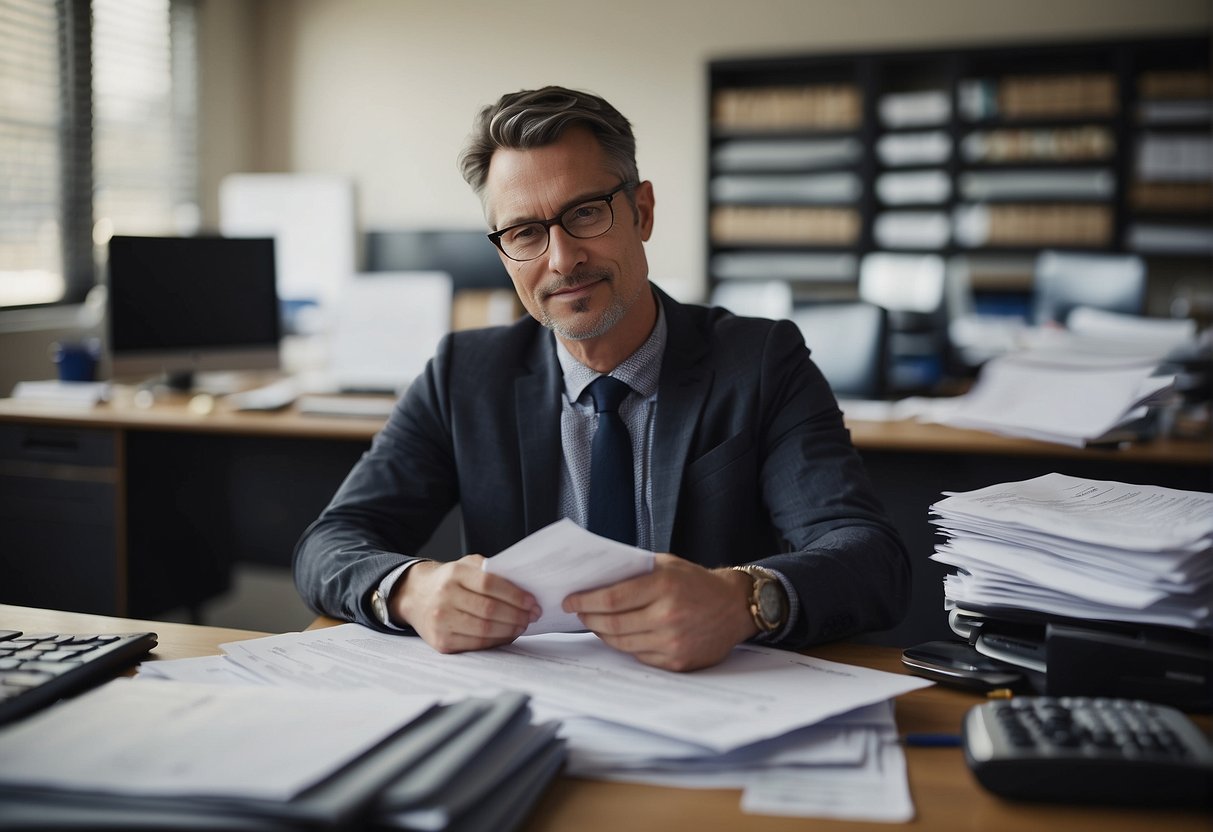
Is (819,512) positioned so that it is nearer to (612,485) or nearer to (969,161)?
(612,485)

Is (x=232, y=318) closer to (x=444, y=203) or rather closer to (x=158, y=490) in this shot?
(x=158, y=490)

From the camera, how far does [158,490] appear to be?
287 cm

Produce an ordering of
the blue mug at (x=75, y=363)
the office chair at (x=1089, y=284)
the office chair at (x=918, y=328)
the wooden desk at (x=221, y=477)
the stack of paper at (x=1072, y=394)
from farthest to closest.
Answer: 1. the office chair at (x=1089, y=284)
2. the office chair at (x=918, y=328)
3. the blue mug at (x=75, y=363)
4. the wooden desk at (x=221, y=477)
5. the stack of paper at (x=1072, y=394)

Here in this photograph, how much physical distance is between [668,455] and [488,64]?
4.87 m

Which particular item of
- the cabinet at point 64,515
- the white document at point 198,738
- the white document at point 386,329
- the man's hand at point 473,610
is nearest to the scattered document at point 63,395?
the cabinet at point 64,515

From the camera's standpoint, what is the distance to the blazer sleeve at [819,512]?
1.04 meters

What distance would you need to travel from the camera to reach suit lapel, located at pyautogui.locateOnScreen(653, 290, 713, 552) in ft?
4.51

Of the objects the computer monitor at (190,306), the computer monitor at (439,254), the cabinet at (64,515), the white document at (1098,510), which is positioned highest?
the computer monitor at (439,254)

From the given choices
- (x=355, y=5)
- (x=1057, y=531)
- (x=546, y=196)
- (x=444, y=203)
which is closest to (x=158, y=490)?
(x=546, y=196)

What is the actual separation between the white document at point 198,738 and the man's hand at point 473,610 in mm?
199

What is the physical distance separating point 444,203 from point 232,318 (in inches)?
115

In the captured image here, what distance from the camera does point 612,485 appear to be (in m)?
1.38

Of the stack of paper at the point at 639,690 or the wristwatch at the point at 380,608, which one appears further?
the wristwatch at the point at 380,608

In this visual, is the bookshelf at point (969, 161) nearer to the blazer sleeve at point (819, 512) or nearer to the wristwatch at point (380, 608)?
the blazer sleeve at point (819, 512)
